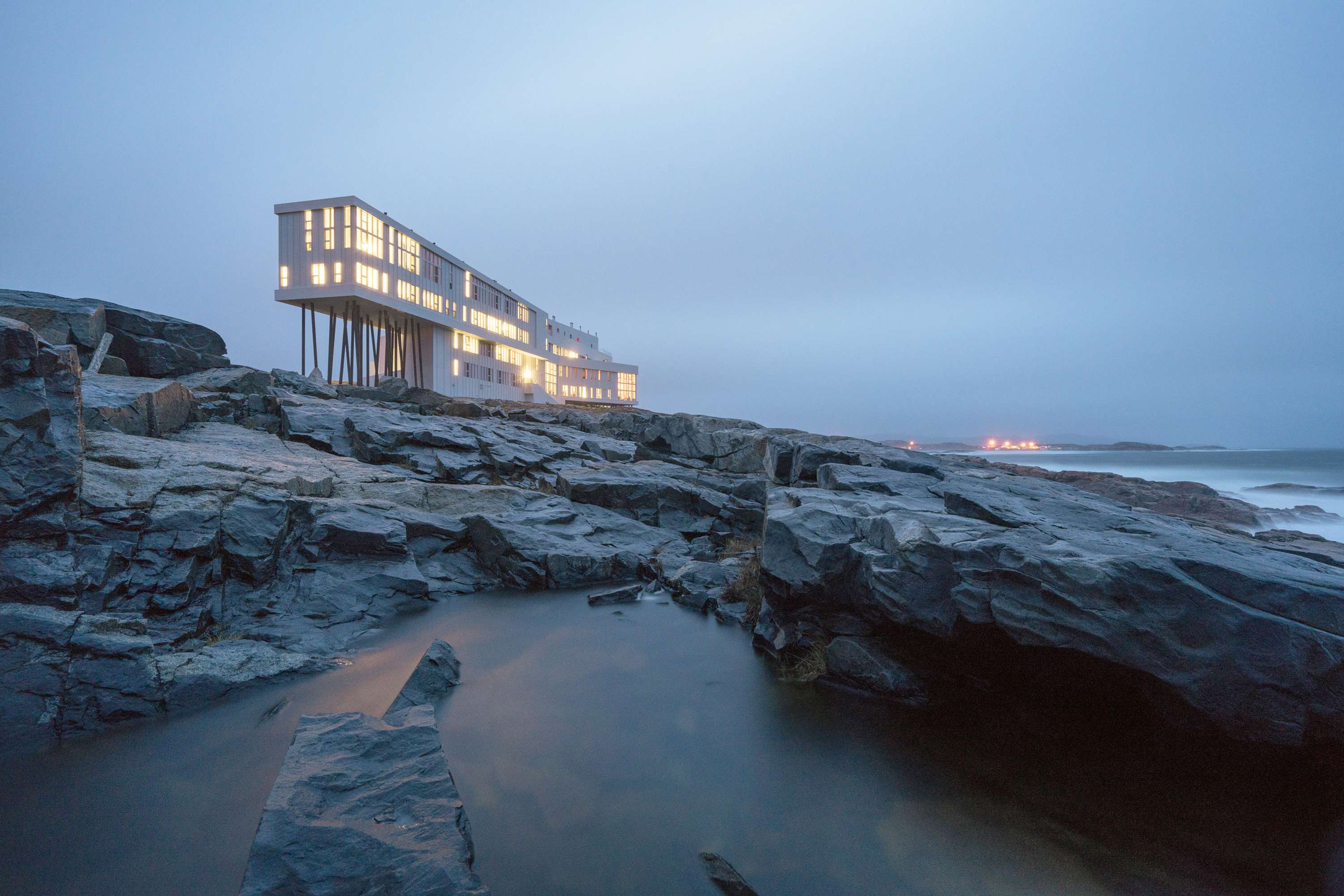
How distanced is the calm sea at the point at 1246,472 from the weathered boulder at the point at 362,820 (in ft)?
168

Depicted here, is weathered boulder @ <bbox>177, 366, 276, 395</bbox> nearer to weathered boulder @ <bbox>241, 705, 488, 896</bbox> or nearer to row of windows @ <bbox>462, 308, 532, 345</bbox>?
weathered boulder @ <bbox>241, 705, 488, 896</bbox>

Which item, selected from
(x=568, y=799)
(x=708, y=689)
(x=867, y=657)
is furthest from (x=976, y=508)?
(x=568, y=799)

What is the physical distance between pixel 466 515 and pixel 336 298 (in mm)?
31597

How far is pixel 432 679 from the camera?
26.4 feet

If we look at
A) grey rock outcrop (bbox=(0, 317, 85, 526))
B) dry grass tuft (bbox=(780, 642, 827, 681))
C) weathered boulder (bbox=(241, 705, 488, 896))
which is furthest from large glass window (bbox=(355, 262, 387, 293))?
dry grass tuft (bbox=(780, 642, 827, 681))

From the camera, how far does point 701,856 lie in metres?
5.13

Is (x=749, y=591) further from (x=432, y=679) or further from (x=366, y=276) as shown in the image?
(x=366, y=276)

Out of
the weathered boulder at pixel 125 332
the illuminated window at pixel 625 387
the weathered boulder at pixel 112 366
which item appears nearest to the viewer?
the weathered boulder at pixel 125 332

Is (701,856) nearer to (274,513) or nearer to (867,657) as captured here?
(867,657)

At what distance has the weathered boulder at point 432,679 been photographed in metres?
7.50

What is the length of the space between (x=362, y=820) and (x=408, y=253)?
44903mm

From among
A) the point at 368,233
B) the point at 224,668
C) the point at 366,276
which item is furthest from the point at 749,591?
the point at 368,233

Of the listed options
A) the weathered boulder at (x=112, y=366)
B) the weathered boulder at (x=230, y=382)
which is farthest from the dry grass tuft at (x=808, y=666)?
the weathered boulder at (x=112, y=366)

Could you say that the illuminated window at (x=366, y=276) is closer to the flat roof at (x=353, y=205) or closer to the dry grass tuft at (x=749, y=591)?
the flat roof at (x=353, y=205)
